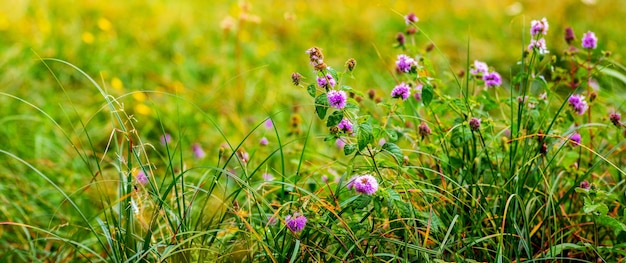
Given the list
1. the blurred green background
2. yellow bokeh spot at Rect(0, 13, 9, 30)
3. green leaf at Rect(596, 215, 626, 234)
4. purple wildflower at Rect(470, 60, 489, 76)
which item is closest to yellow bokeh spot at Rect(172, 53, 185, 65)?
the blurred green background

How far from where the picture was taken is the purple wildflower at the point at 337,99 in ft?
4.88

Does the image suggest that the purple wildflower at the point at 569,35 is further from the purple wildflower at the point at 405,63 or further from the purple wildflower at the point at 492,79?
Result: the purple wildflower at the point at 405,63

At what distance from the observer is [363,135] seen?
1.50m

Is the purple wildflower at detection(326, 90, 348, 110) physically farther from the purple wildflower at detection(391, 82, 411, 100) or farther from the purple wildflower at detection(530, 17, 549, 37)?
the purple wildflower at detection(530, 17, 549, 37)

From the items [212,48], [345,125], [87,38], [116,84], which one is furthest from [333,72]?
[212,48]

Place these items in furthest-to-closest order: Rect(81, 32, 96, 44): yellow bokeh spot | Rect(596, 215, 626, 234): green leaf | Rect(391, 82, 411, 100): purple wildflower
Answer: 1. Rect(81, 32, 96, 44): yellow bokeh spot
2. Rect(391, 82, 411, 100): purple wildflower
3. Rect(596, 215, 626, 234): green leaf

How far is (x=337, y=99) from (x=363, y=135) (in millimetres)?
94

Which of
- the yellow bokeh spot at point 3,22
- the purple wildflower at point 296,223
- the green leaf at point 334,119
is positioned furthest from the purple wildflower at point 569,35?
the yellow bokeh spot at point 3,22

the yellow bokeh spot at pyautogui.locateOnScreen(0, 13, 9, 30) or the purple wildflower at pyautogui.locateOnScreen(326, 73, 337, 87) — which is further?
the yellow bokeh spot at pyautogui.locateOnScreen(0, 13, 9, 30)

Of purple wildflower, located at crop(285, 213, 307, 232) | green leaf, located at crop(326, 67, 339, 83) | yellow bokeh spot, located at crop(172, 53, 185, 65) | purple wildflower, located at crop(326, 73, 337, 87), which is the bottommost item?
purple wildflower, located at crop(285, 213, 307, 232)

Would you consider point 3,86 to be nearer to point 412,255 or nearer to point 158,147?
point 158,147

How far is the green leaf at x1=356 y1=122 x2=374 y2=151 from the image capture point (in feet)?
4.89

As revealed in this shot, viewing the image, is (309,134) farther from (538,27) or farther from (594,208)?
(594,208)

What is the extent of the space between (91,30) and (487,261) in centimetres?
342
